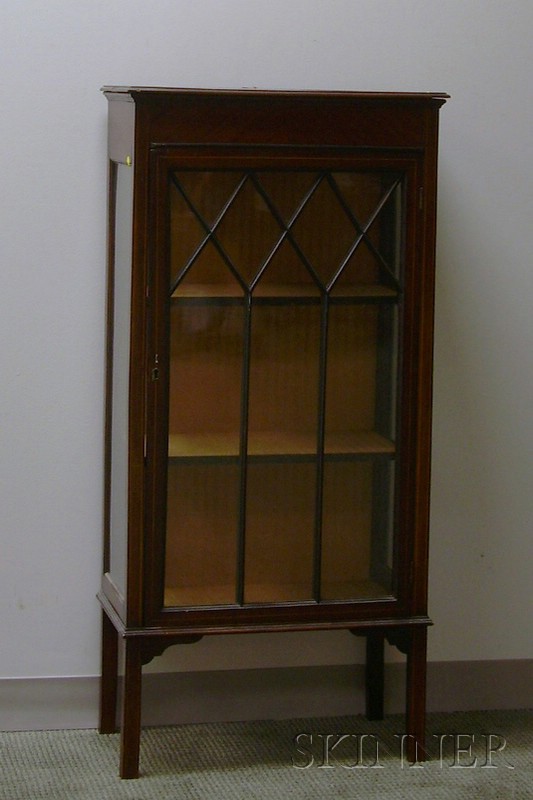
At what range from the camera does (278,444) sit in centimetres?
192

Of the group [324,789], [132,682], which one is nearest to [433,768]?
[324,789]

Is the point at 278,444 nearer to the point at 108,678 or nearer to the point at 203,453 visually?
the point at 203,453

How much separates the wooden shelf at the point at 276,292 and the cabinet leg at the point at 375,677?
2.32 ft

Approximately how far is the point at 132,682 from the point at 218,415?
1.53 feet

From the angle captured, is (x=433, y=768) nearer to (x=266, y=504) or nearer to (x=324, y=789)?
(x=324, y=789)

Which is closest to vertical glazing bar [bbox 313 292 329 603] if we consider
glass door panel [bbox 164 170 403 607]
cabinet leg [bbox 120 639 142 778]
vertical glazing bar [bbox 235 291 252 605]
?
glass door panel [bbox 164 170 403 607]

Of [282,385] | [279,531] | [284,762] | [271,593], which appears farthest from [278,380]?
[284,762]

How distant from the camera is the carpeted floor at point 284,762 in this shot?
191cm

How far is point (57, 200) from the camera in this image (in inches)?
80.3

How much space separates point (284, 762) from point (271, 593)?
33 cm

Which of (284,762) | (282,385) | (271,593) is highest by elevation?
(282,385)

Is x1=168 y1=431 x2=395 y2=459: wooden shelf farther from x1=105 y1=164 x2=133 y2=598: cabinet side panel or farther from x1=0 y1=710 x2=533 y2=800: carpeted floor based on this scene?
x1=0 y1=710 x2=533 y2=800: carpeted floor

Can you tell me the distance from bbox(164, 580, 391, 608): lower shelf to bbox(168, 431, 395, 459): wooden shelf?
22 centimetres

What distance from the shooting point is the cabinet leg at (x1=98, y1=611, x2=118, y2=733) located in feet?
6.88
